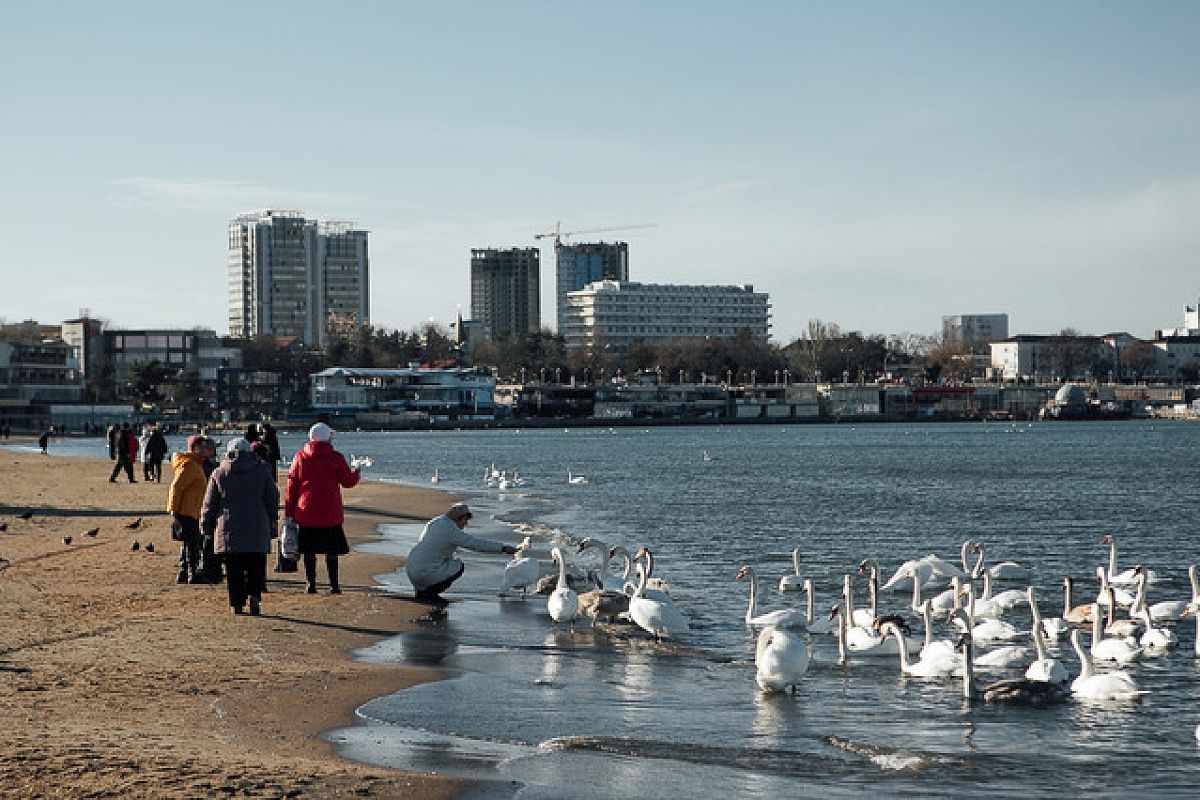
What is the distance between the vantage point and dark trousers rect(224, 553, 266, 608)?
15.1m

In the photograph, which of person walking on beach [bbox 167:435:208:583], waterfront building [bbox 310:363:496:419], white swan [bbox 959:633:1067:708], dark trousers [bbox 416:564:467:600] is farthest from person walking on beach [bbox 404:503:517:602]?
waterfront building [bbox 310:363:496:419]

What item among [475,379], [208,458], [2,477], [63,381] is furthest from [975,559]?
[475,379]

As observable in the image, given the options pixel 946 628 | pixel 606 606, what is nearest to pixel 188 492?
pixel 606 606

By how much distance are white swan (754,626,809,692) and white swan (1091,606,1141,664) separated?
431 centimetres

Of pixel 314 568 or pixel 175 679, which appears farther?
pixel 314 568

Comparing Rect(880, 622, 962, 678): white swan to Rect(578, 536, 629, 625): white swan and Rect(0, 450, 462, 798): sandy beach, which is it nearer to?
Rect(578, 536, 629, 625): white swan

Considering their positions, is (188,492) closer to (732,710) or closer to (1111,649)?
(732,710)

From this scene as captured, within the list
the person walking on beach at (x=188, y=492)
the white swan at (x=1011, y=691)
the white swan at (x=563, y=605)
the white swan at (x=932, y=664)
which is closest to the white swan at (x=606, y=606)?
the white swan at (x=563, y=605)

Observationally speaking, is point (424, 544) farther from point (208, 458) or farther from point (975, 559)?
point (975, 559)

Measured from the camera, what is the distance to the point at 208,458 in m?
17.4

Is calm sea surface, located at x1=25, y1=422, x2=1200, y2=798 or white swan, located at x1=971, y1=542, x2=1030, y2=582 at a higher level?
calm sea surface, located at x1=25, y1=422, x2=1200, y2=798

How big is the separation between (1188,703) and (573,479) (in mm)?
43830

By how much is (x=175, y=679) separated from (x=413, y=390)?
168m

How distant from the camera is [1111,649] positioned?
624 inches
